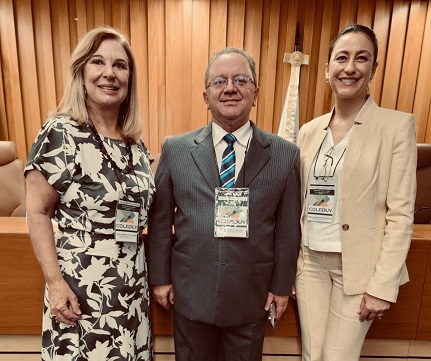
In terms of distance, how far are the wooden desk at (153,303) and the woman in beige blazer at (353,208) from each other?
295mm

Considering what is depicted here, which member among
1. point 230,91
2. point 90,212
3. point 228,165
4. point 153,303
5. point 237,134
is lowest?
point 153,303

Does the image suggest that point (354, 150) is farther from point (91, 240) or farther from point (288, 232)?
point (91, 240)

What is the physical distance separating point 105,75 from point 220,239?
29.5 inches

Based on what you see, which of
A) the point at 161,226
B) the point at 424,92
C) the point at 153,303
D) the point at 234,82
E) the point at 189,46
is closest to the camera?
the point at 234,82

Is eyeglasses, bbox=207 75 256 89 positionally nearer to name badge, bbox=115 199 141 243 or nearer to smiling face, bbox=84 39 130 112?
smiling face, bbox=84 39 130 112

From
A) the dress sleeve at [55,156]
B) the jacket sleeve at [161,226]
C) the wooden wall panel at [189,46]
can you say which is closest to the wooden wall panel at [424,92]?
the wooden wall panel at [189,46]

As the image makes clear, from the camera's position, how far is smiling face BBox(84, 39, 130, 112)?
124 cm

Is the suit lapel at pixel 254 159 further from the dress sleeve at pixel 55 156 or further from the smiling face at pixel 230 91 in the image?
the dress sleeve at pixel 55 156

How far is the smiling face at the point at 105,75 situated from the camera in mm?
→ 1237

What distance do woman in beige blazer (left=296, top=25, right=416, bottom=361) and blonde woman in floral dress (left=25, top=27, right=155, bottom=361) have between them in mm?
695

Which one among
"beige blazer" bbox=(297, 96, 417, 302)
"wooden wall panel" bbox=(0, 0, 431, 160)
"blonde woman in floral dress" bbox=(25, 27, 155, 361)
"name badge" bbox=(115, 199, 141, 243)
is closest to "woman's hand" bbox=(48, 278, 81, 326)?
"blonde woman in floral dress" bbox=(25, 27, 155, 361)

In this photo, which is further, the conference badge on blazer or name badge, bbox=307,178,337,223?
name badge, bbox=307,178,337,223

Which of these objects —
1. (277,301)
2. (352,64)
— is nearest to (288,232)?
(277,301)

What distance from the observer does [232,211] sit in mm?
1204
